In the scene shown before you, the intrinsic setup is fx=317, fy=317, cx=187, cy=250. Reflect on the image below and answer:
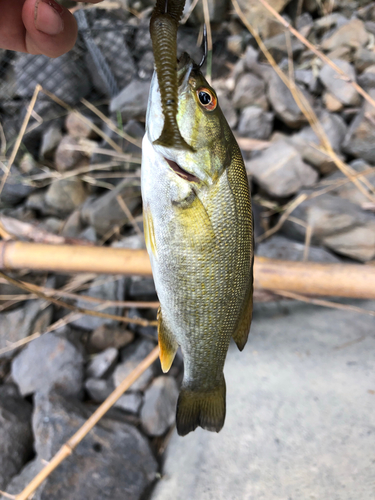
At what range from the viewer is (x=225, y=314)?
569 millimetres

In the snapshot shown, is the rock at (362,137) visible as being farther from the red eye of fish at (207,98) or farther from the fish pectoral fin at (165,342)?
the fish pectoral fin at (165,342)

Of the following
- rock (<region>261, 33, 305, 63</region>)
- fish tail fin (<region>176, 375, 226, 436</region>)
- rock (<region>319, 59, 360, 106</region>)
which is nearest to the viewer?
fish tail fin (<region>176, 375, 226, 436</region>)

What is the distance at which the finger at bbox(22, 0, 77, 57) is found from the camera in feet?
2.16

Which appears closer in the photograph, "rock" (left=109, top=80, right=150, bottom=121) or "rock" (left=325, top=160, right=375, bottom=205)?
"rock" (left=325, top=160, right=375, bottom=205)

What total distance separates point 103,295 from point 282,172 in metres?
1.28

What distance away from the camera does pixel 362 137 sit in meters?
1.91

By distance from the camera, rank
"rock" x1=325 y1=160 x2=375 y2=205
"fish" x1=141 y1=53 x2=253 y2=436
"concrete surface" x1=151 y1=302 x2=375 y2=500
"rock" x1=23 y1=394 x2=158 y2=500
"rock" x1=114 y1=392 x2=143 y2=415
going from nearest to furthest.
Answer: "fish" x1=141 y1=53 x2=253 y2=436 < "concrete surface" x1=151 y1=302 x2=375 y2=500 < "rock" x1=23 y1=394 x2=158 y2=500 < "rock" x1=114 y1=392 x2=143 y2=415 < "rock" x1=325 y1=160 x2=375 y2=205

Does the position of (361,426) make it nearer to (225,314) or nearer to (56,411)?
(225,314)

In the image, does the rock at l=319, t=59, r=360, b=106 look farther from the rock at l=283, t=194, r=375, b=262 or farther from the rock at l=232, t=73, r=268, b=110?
the rock at l=283, t=194, r=375, b=262

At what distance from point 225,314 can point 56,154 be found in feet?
8.22

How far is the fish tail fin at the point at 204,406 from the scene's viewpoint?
2.03ft

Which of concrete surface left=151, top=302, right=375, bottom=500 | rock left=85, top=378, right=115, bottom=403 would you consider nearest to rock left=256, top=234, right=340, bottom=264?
concrete surface left=151, top=302, right=375, bottom=500

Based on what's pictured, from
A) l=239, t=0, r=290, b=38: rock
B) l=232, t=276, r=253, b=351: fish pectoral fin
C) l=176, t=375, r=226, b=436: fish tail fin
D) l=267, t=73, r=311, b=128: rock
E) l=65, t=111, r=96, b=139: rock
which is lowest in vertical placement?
l=176, t=375, r=226, b=436: fish tail fin

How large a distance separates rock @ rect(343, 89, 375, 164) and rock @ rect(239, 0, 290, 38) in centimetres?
102
